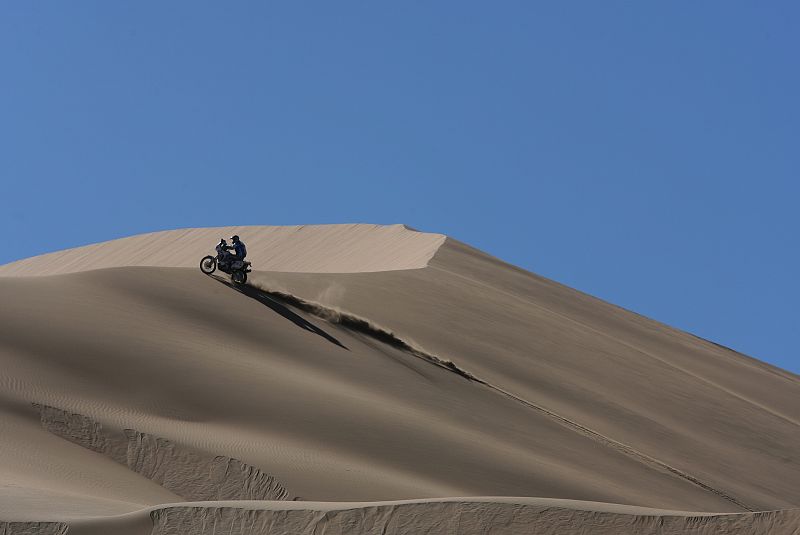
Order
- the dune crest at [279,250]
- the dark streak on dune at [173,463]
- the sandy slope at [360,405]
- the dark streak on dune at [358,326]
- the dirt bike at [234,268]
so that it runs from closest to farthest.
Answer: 1. the sandy slope at [360,405]
2. the dark streak on dune at [173,463]
3. the dirt bike at [234,268]
4. the dark streak on dune at [358,326]
5. the dune crest at [279,250]

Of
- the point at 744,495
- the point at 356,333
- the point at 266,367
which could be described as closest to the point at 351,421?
the point at 266,367

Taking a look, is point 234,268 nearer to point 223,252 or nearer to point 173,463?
point 223,252

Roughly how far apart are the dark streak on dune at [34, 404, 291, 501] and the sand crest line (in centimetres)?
778

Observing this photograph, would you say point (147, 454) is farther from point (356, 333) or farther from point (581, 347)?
point (581, 347)

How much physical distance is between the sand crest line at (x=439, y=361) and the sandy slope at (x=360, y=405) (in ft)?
0.17

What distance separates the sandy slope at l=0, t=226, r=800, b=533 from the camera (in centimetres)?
1173

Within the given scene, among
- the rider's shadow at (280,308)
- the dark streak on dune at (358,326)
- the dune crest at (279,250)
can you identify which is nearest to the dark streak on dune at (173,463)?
the rider's shadow at (280,308)

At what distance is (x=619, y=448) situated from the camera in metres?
19.1

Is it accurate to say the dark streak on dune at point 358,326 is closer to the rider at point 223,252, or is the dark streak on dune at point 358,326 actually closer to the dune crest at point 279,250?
the rider at point 223,252

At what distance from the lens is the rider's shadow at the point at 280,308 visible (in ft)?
62.1

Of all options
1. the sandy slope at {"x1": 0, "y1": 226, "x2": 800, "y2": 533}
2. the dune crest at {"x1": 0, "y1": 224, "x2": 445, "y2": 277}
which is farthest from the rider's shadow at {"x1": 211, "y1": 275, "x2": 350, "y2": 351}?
the dune crest at {"x1": 0, "y1": 224, "x2": 445, "y2": 277}

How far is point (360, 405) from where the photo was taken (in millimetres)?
15656

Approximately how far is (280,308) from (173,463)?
24.6 feet

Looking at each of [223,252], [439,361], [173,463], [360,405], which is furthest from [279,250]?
[173,463]
